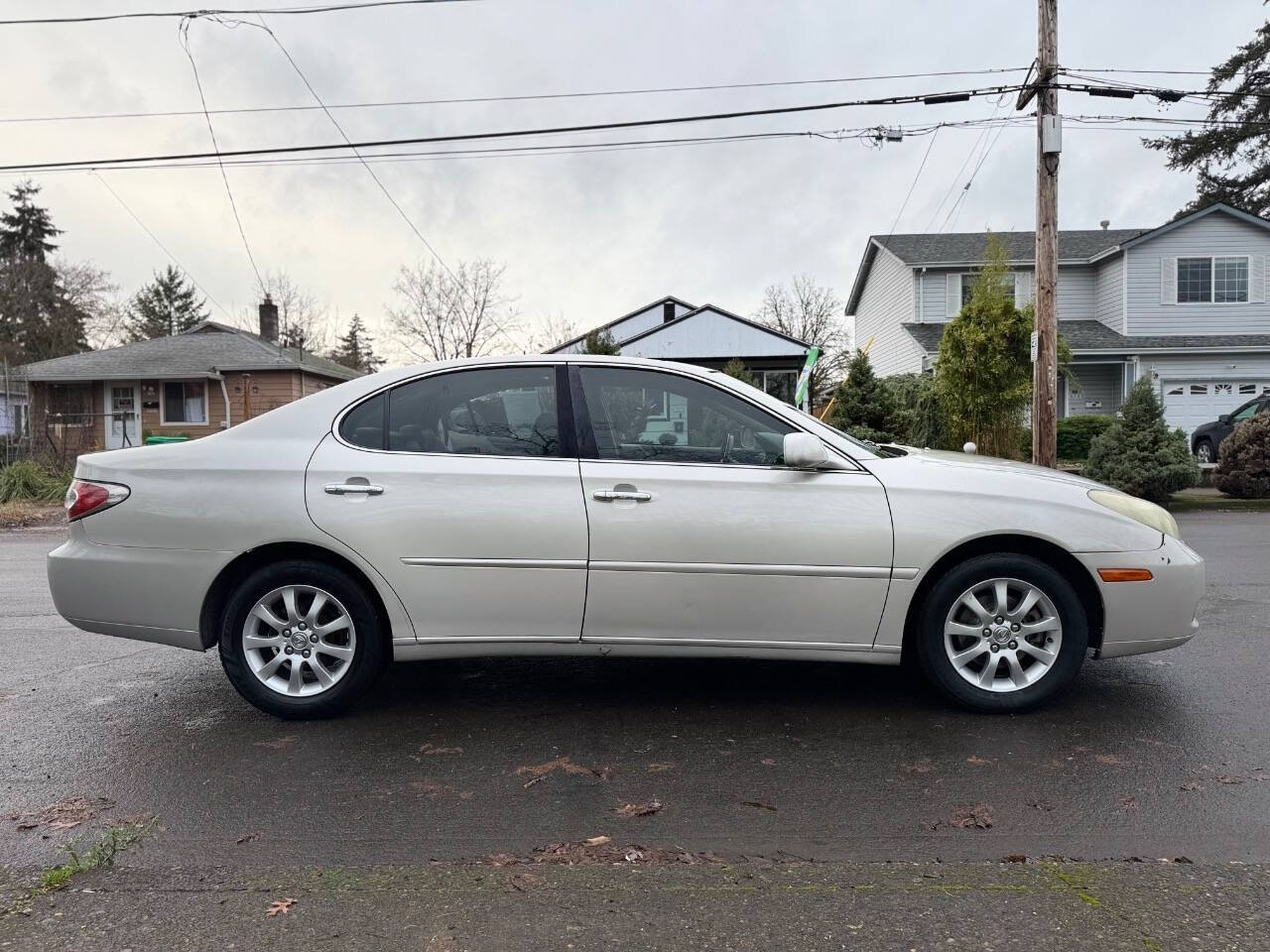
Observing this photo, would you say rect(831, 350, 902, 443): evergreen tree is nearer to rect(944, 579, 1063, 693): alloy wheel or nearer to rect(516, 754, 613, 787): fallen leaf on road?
rect(944, 579, 1063, 693): alloy wheel

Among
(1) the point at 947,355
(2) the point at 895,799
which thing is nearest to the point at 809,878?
(2) the point at 895,799

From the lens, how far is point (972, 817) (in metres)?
3.19

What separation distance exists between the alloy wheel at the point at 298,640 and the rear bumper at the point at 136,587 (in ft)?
0.89

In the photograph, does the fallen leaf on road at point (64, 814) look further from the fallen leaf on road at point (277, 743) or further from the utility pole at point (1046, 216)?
the utility pole at point (1046, 216)

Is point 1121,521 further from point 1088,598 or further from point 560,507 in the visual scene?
point 560,507

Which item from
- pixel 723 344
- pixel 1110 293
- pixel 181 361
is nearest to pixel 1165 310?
pixel 1110 293

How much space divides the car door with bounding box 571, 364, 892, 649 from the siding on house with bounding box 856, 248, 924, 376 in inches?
926

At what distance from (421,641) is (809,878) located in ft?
6.91

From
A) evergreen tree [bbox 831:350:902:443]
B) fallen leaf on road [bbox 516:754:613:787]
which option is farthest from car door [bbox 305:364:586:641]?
evergreen tree [bbox 831:350:902:443]

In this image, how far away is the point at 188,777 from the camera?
3658 millimetres

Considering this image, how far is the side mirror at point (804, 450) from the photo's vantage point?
13.2 feet

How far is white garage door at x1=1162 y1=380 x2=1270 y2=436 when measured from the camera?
2483 cm

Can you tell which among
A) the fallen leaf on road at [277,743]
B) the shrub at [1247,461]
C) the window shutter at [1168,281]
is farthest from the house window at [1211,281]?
the fallen leaf on road at [277,743]

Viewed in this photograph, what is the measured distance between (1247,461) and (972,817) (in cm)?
1605
